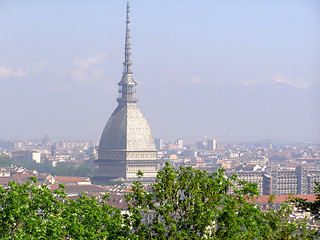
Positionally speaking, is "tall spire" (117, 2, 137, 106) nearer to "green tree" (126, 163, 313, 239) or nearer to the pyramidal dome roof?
the pyramidal dome roof

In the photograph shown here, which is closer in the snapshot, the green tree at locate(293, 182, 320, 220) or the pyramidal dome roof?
the green tree at locate(293, 182, 320, 220)

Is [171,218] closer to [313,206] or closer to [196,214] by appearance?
[196,214]

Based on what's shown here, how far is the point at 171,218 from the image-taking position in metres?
27.8

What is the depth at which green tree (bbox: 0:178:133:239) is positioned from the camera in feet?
91.0

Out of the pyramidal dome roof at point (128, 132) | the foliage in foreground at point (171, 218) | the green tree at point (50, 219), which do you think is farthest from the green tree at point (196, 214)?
the pyramidal dome roof at point (128, 132)

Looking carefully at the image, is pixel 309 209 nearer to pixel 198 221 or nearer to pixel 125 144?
pixel 198 221

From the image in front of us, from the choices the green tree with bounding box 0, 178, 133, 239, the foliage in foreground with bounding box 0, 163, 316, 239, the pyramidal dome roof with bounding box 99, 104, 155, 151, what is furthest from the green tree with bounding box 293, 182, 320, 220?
the pyramidal dome roof with bounding box 99, 104, 155, 151

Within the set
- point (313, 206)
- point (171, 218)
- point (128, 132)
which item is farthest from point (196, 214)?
point (128, 132)

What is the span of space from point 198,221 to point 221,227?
0.65 metres

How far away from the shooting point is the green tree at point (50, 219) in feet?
91.0

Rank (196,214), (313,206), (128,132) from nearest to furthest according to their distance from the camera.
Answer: (313,206), (196,214), (128,132)

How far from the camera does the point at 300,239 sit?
3072cm

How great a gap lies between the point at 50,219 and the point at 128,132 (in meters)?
139

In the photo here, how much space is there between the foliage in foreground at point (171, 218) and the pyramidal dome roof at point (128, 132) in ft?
448
